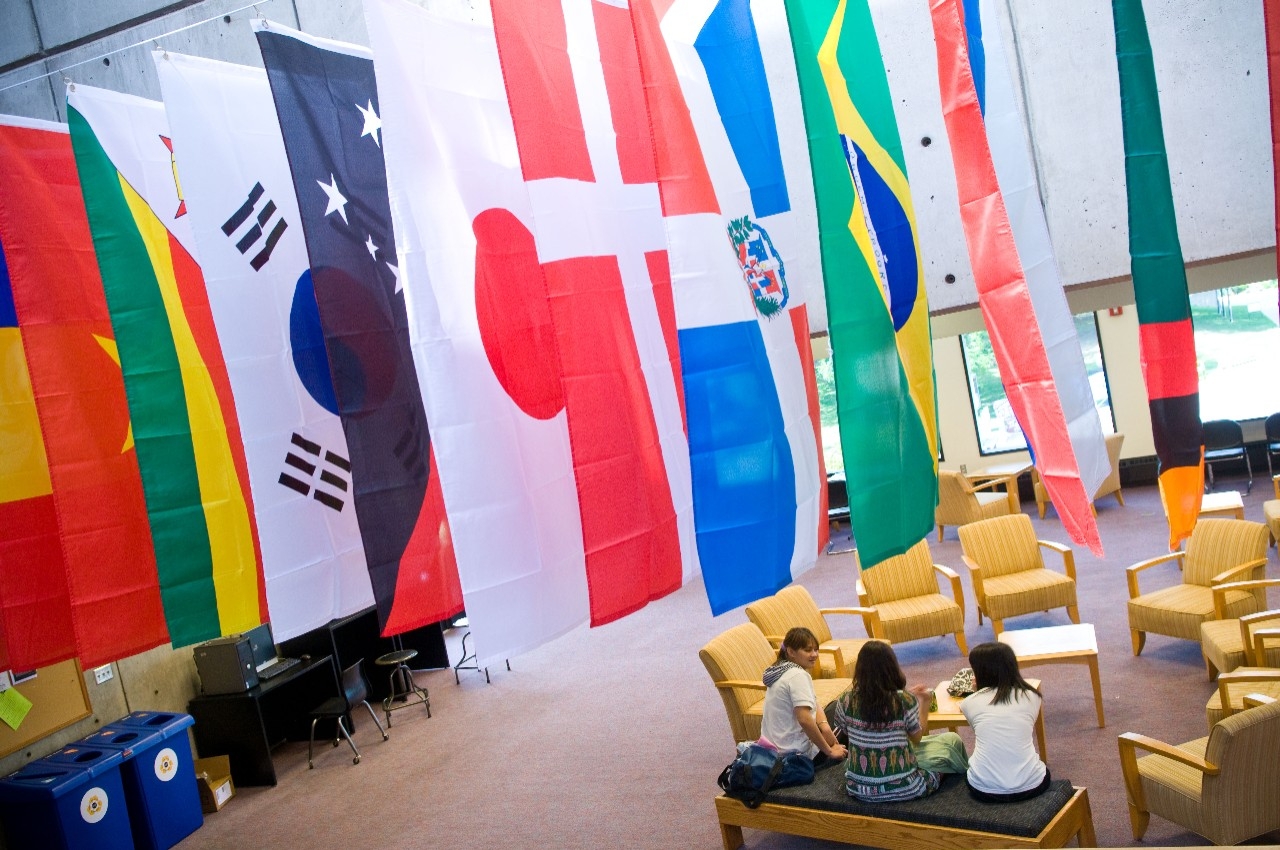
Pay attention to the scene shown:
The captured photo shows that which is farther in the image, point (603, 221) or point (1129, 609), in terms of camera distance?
point (1129, 609)

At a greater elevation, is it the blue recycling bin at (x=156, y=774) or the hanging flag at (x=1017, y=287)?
the hanging flag at (x=1017, y=287)

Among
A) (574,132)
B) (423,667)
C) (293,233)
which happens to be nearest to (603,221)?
(574,132)

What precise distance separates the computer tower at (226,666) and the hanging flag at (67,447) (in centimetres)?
424

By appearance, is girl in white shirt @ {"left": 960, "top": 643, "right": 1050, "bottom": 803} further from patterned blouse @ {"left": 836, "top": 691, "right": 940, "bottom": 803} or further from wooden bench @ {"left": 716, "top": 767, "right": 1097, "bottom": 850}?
patterned blouse @ {"left": 836, "top": 691, "right": 940, "bottom": 803}

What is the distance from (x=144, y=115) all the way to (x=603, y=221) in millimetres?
2102

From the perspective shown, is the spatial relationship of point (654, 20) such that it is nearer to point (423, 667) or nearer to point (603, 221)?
point (603, 221)

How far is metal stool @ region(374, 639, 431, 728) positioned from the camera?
9.04m

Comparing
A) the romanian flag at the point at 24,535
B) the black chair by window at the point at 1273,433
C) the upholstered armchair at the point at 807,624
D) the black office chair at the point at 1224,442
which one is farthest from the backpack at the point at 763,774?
the black chair by window at the point at 1273,433

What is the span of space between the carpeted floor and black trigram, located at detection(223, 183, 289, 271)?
3726 mm

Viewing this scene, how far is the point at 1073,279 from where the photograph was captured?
15.0ft

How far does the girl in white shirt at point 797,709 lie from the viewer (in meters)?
5.23

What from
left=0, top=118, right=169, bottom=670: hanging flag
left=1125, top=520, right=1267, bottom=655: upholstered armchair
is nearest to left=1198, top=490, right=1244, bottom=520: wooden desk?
left=1125, top=520, right=1267, bottom=655: upholstered armchair

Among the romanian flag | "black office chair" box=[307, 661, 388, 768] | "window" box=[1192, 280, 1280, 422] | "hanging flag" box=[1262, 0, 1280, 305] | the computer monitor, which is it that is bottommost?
"black office chair" box=[307, 661, 388, 768]

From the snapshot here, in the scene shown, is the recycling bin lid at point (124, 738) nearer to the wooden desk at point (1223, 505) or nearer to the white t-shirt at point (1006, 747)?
the white t-shirt at point (1006, 747)
